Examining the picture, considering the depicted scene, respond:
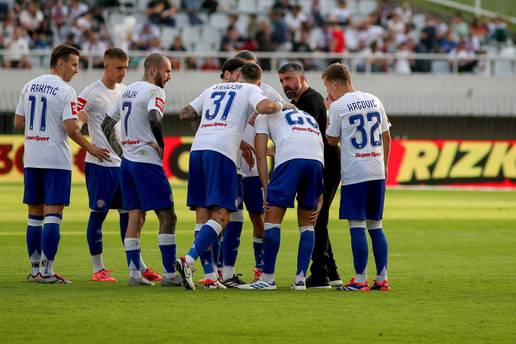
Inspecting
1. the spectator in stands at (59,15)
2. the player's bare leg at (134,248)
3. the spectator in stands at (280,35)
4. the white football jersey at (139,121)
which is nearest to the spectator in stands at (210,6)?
the spectator in stands at (280,35)

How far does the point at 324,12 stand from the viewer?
134 feet

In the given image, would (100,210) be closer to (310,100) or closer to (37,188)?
(37,188)

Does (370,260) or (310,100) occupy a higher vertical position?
(310,100)

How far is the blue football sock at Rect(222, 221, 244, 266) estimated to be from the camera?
12.8m

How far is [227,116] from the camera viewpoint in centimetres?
1212

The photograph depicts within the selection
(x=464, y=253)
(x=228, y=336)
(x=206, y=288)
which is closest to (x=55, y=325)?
(x=228, y=336)

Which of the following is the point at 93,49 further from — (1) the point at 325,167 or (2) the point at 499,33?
(1) the point at 325,167

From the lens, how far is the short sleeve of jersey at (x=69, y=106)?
41.5 feet

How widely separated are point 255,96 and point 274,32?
26777 mm

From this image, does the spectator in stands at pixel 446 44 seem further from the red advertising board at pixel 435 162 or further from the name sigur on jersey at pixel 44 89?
the name sigur on jersey at pixel 44 89

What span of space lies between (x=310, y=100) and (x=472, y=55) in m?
27.9

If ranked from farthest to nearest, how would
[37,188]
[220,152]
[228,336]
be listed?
[37,188], [220,152], [228,336]

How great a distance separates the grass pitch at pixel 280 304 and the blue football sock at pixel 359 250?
379 mm

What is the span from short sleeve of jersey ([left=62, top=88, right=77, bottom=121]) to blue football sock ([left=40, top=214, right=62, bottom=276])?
1017 mm
